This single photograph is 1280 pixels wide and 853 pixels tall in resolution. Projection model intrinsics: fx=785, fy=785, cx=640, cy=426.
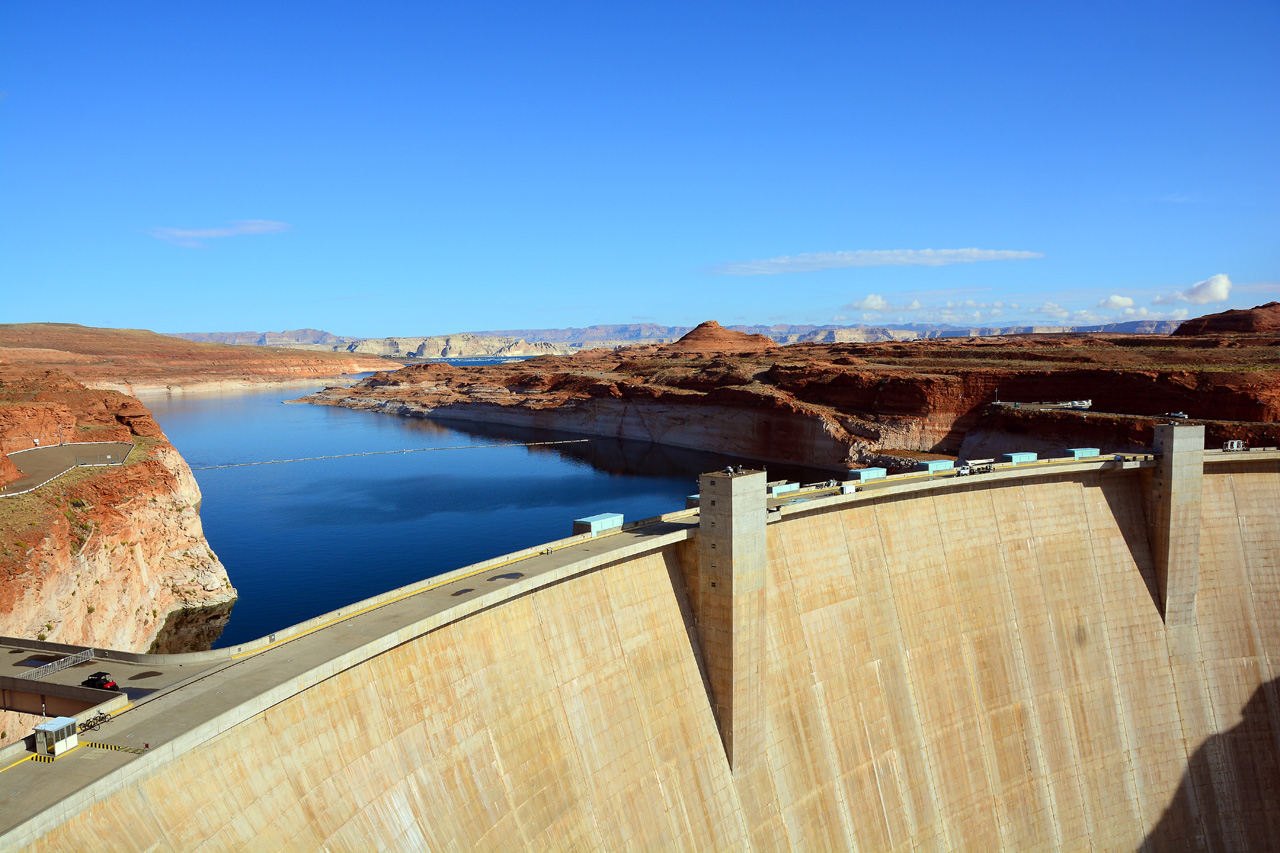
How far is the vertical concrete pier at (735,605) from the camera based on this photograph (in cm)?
2102

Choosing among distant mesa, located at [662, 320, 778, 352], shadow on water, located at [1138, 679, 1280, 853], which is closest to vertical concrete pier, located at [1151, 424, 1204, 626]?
shadow on water, located at [1138, 679, 1280, 853]

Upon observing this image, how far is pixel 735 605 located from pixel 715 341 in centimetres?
14237

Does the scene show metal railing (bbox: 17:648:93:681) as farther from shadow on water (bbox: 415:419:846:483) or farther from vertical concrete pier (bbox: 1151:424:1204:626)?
shadow on water (bbox: 415:419:846:483)

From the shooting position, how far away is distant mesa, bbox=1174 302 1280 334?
107m

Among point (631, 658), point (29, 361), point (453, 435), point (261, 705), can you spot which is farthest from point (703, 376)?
point (29, 361)

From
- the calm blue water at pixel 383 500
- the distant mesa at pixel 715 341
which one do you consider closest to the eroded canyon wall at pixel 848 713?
the calm blue water at pixel 383 500

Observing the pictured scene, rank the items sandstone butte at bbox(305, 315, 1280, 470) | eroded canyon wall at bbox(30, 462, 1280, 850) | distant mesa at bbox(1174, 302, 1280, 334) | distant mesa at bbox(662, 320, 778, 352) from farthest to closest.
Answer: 1. distant mesa at bbox(662, 320, 778, 352)
2. distant mesa at bbox(1174, 302, 1280, 334)
3. sandstone butte at bbox(305, 315, 1280, 470)
4. eroded canyon wall at bbox(30, 462, 1280, 850)

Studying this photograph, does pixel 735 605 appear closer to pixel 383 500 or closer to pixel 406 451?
→ pixel 383 500

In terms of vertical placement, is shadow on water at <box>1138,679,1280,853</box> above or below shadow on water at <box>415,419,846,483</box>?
below

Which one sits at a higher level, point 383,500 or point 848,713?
point 383,500

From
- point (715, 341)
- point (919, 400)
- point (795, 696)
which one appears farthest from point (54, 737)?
point (715, 341)

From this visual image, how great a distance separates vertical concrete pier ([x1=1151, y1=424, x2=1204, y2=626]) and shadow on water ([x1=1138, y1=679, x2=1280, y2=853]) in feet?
13.2

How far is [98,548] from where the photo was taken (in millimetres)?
30734

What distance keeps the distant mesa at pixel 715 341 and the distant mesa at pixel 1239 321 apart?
68.4 meters
